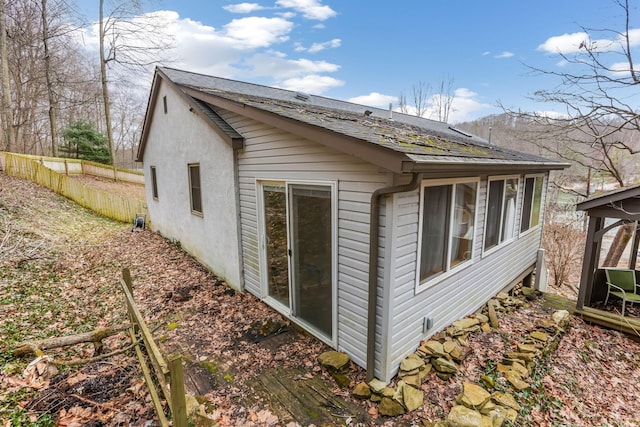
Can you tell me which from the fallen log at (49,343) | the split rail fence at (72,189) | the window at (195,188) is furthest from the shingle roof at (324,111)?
the split rail fence at (72,189)

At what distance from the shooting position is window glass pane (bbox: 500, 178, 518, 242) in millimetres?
5688

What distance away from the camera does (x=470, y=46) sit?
17.8 metres

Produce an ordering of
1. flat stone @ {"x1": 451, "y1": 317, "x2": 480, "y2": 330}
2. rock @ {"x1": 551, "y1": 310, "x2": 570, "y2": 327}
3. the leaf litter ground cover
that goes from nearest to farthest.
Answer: the leaf litter ground cover → flat stone @ {"x1": 451, "y1": 317, "x2": 480, "y2": 330} → rock @ {"x1": 551, "y1": 310, "x2": 570, "y2": 327}

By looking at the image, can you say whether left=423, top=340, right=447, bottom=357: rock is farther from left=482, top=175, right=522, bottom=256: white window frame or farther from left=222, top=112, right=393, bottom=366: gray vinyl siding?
left=482, top=175, right=522, bottom=256: white window frame

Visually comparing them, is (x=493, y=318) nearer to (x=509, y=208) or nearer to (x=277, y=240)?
(x=509, y=208)

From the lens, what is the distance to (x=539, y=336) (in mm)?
4641

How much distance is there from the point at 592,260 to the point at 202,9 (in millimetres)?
14100

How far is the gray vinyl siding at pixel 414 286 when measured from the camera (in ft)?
10.5

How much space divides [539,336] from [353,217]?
3.83 m

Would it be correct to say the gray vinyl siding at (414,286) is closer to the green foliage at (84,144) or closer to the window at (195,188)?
the window at (195,188)

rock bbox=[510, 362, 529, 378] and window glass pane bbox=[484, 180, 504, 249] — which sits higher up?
window glass pane bbox=[484, 180, 504, 249]

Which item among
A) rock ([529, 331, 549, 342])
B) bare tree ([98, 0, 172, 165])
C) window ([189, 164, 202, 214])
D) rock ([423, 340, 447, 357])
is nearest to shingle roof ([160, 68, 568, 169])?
window ([189, 164, 202, 214])

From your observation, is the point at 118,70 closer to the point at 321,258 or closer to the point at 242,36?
the point at 242,36

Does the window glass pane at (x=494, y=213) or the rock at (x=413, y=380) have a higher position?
the window glass pane at (x=494, y=213)
